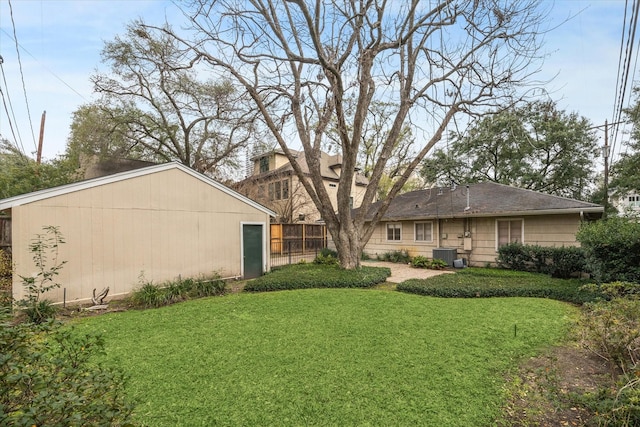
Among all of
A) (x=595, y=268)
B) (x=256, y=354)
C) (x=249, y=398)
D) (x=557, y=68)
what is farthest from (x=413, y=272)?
(x=249, y=398)

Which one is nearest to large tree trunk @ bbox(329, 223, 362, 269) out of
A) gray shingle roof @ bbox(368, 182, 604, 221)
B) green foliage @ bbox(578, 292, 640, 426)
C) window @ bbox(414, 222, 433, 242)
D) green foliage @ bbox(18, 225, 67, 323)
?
gray shingle roof @ bbox(368, 182, 604, 221)

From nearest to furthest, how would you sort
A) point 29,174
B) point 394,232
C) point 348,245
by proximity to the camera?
point 348,245 < point 29,174 < point 394,232

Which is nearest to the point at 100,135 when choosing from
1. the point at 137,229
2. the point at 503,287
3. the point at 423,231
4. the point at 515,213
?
the point at 137,229

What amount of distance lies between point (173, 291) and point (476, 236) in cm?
1139

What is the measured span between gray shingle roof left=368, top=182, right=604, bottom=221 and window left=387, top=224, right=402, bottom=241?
647 mm

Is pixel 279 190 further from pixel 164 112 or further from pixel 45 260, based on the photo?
pixel 45 260

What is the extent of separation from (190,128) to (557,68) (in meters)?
18.0

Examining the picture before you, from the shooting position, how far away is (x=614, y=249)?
19.9ft

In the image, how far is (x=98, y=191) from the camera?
278 inches

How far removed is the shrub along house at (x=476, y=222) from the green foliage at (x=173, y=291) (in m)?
9.25

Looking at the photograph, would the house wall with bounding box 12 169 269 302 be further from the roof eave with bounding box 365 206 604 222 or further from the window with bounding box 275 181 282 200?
the window with bounding box 275 181 282 200

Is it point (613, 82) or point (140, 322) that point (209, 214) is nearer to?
point (140, 322)

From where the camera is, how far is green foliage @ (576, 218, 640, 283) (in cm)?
575

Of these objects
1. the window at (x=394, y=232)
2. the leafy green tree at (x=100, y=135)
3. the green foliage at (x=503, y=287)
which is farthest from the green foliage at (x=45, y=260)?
the window at (x=394, y=232)
